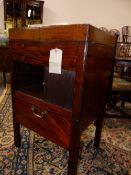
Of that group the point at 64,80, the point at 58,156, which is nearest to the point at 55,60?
the point at 64,80

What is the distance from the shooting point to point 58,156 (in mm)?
1030

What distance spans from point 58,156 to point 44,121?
0.33 m

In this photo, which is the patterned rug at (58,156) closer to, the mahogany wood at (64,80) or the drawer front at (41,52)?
the mahogany wood at (64,80)

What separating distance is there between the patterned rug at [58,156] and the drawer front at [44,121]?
0.22 m

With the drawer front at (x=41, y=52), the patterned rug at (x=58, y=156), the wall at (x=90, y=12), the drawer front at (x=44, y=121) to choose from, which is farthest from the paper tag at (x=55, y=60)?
the wall at (x=90, y=12)

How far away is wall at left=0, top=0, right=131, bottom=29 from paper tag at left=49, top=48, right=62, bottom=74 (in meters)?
3.64

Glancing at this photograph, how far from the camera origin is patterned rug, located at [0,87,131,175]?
3.02 ft

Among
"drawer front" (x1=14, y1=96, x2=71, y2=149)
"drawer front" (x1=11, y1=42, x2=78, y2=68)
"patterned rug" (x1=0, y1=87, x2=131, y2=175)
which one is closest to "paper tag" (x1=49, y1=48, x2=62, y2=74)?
"drawer front" (x1=11, y1=42, x2=78, y2=68)

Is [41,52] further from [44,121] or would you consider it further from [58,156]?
[58,156]

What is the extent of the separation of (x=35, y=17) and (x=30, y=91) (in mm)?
3226

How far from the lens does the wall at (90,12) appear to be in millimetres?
3982

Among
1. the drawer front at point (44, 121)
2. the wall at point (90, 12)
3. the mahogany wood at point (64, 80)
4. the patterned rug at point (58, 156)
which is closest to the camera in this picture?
the mahogany wood at point (64, 80)

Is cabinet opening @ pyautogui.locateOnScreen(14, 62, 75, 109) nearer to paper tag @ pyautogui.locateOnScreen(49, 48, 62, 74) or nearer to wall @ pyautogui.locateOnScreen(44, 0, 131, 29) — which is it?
paper tag @ pyautogui.locateOnScreen(49, 48, 62, 74)

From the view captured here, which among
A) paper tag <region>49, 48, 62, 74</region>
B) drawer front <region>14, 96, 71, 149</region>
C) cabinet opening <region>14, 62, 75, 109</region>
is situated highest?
paper tag <region>49, 48, 62, 74</region>
